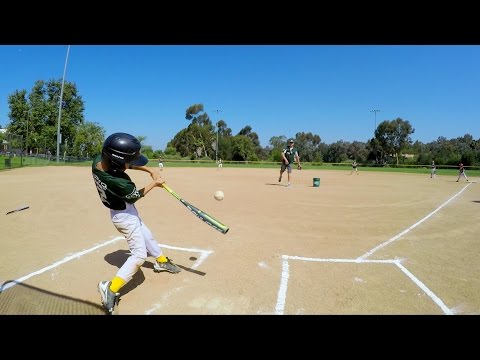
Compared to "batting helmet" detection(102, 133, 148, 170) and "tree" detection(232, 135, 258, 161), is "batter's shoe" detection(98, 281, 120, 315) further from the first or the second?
"tree" detection(232, 135, 258, 161)

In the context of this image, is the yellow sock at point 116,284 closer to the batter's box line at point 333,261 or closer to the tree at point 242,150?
the batter's box line at point 333,261

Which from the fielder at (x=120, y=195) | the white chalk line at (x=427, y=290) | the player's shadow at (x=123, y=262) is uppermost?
the fielder at (x=120, y=195)

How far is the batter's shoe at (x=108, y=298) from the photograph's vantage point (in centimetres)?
321

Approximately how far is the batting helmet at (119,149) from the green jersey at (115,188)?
0.15 metres

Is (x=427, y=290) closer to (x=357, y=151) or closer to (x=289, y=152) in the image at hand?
(x=289, y=152)

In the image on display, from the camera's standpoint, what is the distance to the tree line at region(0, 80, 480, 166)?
5447 centimetres

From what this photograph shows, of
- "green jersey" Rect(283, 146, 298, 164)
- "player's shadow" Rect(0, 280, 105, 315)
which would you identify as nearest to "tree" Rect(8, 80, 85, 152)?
"green jersey" Rect(283, 146, 298, 164)

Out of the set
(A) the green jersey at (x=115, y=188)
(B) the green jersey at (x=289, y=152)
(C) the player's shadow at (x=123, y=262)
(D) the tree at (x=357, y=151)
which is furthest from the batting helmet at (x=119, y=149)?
(D) the tree at (x=357, y=151)

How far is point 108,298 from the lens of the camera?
3252 mm

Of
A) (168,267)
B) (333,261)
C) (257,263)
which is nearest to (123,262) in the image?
(168,267)
